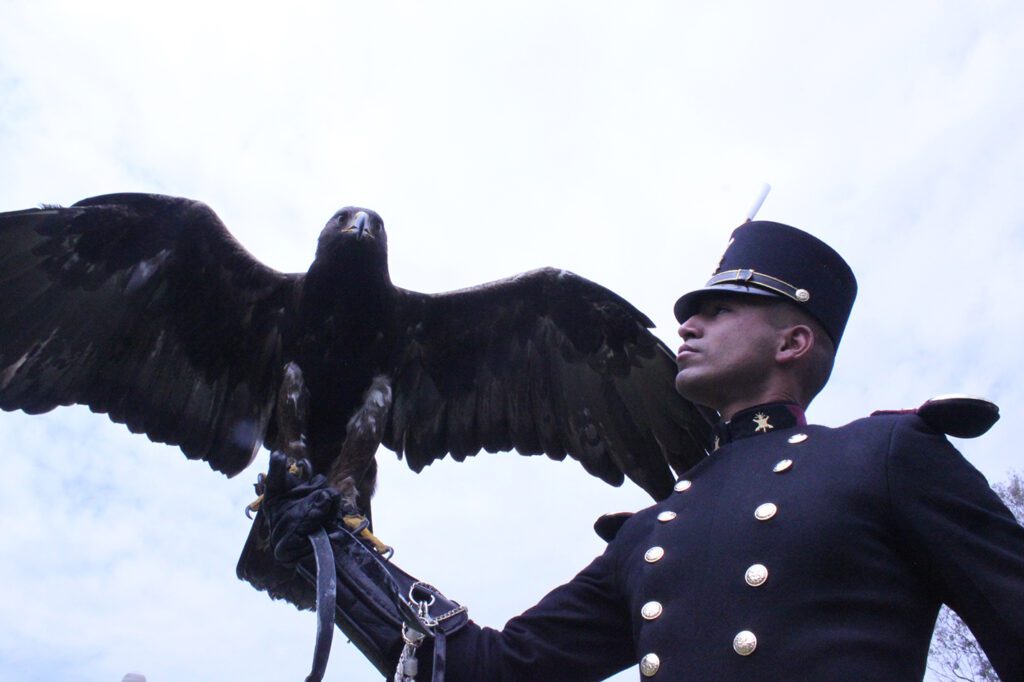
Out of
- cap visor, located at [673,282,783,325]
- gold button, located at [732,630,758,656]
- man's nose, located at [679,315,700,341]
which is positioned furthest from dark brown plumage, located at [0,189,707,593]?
gold button, located at [732,630,758,656]

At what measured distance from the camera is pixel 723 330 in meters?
3.11

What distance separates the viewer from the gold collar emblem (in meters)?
2.98

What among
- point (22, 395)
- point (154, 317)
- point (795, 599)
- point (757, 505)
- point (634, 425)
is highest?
point (154, 317)

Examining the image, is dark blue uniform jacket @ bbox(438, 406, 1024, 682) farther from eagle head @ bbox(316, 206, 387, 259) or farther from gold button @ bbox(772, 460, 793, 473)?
eagle head @ bbox(316, 206, 387, 259)

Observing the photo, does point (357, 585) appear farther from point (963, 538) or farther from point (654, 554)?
point (963, 538)

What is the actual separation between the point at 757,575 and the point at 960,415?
25.3 inches

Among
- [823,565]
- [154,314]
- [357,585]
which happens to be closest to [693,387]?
[823,565]

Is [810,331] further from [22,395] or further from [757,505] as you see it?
[22,395]

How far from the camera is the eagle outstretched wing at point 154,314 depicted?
5.83 metres

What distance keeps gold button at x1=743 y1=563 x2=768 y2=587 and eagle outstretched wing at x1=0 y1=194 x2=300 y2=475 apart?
3.89 meters

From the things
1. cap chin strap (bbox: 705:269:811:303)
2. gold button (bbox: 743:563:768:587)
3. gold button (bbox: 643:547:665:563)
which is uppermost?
cap chin strap (bbox: 705:269:811:303)

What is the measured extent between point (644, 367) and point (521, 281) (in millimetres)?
954

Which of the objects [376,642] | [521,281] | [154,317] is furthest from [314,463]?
[376,642]

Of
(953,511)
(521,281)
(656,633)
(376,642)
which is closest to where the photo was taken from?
(953,511)
